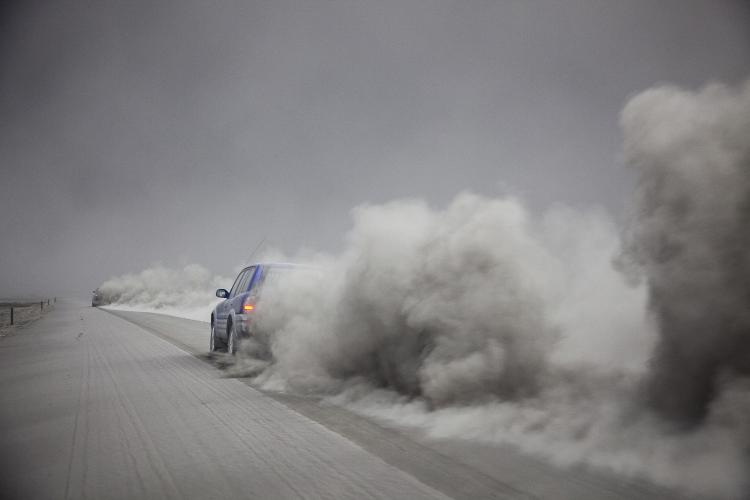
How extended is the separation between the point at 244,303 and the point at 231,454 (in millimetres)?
5564

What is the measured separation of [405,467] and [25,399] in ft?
19.8

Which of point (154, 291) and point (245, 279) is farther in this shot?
point (154, 291)

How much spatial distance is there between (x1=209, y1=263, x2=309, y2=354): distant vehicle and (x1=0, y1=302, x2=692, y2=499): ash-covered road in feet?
7.13

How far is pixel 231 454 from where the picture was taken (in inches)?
167

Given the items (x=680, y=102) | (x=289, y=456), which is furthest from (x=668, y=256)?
(x=289, y=456)

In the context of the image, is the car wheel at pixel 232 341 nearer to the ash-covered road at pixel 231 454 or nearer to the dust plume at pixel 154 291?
the ash-covered road at pixel 231 454

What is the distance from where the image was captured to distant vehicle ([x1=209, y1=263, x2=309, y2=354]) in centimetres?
949

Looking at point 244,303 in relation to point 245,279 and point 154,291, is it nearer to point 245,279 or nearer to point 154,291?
point 245,279

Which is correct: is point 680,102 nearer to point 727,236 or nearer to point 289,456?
point 727,236

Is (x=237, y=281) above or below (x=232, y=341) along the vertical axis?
above

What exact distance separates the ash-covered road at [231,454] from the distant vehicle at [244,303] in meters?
2.17

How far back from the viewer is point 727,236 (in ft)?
12.8

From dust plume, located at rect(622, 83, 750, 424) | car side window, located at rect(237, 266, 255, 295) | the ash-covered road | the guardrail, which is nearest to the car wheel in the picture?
car side window, located at rect(237, 266, 255, 295)

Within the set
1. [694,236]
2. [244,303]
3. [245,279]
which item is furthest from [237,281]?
[694,236]
